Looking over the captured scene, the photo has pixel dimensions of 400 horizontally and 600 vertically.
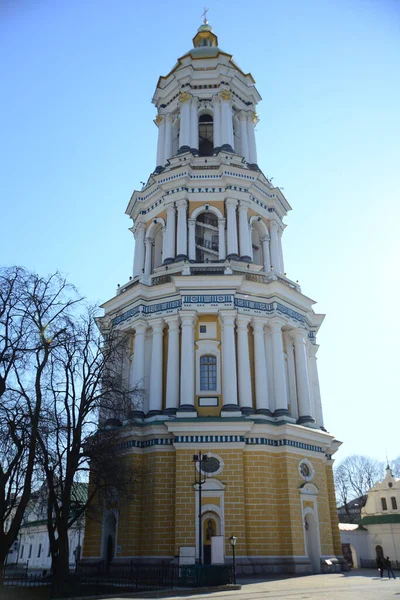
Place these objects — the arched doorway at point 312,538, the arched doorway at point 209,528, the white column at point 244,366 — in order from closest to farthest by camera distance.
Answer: the arched doorway at point 209,528 → the arched doorway at point 312,538 → the white column at point 244,366

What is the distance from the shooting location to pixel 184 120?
35781 mm

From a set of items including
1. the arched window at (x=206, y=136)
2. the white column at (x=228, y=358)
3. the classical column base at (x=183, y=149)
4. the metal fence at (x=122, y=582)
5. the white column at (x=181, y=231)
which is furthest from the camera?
the arched window at (x=206, y=136)

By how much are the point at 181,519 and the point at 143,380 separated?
7.45m

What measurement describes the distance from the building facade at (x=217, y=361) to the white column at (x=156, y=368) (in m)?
0.07

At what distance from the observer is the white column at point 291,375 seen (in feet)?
95.6

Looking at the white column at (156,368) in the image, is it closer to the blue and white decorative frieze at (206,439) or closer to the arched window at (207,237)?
the blue and white decorative frieze at (206,439)

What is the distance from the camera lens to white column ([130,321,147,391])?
27781 millimetres

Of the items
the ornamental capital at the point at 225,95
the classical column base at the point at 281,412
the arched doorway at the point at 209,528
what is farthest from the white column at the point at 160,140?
the arched doorway at the point at 209,528

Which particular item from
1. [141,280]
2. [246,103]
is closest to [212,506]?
[141,280]

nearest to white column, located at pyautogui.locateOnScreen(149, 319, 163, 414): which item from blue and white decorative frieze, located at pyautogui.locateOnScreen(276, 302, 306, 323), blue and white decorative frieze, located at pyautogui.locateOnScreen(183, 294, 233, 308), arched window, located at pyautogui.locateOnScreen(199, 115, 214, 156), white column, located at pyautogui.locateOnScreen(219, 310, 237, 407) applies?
blue and white decorative frieze, located at pyautogui.locateOnScreen(183, 294, 233, 308)

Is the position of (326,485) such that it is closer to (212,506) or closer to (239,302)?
(212,506)

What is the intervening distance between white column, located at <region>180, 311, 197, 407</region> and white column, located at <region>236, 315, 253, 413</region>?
2405 millimetres

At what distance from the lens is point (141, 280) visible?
99.0 feet

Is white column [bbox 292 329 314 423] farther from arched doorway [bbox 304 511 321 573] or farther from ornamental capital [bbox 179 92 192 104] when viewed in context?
ornamental capital [bbox 179 92 192 104]
